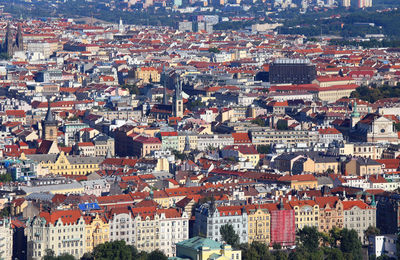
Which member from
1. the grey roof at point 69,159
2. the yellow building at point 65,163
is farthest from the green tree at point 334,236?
the grey roof at point 69,159

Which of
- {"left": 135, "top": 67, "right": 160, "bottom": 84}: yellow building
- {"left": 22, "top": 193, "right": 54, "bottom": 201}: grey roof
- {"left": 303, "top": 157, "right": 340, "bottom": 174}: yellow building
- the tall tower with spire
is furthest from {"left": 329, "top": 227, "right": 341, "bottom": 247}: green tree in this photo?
the tall tower with spire

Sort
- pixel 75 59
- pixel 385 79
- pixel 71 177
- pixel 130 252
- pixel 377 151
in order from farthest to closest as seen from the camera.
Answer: pixel 75 59
pixel 385 79
pixel 377 151
pixel 71 177
pixel 130 252

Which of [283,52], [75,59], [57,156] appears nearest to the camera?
[57,156]

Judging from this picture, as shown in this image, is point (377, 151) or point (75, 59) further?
point (75, 59)

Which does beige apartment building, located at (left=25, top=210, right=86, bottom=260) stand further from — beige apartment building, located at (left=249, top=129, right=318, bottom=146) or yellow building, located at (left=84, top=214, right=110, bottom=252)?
beige apartment building, located at (left=249, top=129, right=318, bottom=146)

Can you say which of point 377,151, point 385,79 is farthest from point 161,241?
point 385,79

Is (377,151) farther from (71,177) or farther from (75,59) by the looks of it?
(75,59)

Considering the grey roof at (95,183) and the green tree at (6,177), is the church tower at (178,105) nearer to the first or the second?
the green tree at (6,177)
